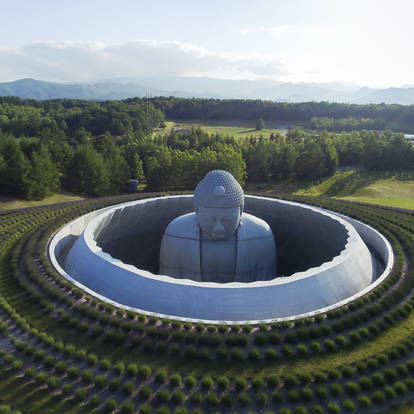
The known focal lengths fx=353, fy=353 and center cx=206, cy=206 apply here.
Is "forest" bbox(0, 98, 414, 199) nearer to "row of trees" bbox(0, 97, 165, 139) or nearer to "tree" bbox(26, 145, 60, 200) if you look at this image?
"tree" bbox(26, 145, 60, 200)

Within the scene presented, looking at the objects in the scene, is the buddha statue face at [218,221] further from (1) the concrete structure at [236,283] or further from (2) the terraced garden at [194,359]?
(2) the terraced garden at [194,359]

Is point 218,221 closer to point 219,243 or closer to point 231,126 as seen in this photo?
point 219,243

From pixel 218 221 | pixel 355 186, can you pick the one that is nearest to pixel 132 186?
pixel 218 221

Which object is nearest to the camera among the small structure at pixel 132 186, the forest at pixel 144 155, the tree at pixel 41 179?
the tree at pixel 41 179

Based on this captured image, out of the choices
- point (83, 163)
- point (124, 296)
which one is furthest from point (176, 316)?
point (83, 163)

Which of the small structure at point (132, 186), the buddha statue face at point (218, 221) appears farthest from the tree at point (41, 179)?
the buddha statue face at point (218, 221)

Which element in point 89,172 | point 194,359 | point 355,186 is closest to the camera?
point 194,359

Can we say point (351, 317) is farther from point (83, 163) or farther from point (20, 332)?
point (83, 163)
